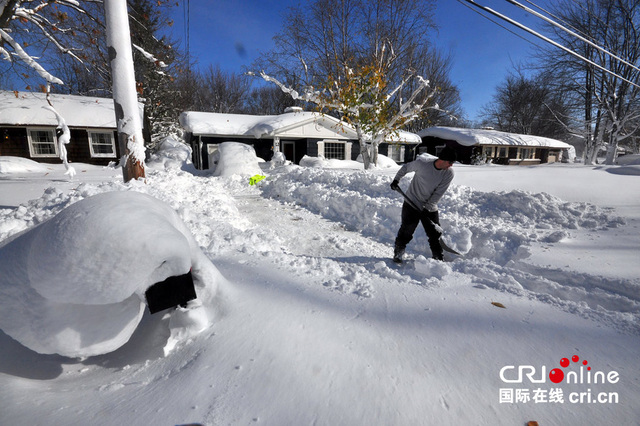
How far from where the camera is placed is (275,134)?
1608 centimetres

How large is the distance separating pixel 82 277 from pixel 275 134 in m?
15.6

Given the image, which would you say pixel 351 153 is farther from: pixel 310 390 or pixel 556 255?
pixel 310 390

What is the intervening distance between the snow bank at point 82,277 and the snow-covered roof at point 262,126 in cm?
1393

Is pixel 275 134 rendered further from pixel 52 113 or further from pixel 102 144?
pixel 52 113

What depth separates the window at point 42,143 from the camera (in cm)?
1420

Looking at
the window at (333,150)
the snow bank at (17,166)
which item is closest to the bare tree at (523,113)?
the window at (333,150)

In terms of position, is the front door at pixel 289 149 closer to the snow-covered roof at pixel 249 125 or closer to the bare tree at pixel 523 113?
the snow-covered roof at pixel 249 125

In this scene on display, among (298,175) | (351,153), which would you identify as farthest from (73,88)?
(298,175)

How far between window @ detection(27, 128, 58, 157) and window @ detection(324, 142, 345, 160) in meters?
14.8

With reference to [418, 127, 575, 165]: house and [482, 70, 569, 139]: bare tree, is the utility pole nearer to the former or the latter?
[418, 127, 575, 165]: house

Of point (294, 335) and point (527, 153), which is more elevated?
point (527, 153)

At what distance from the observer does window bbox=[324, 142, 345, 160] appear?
18.5 meters

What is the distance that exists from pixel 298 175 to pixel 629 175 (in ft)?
32.3

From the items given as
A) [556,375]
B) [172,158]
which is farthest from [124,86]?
[172,158]
